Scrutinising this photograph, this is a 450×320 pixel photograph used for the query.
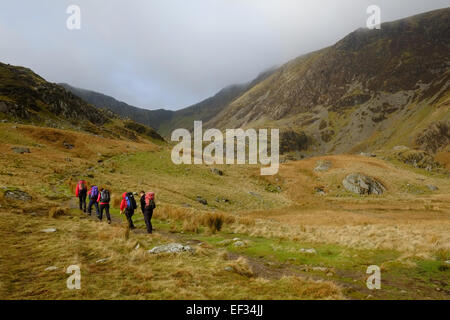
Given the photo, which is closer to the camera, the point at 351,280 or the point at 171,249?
the point at 351,280

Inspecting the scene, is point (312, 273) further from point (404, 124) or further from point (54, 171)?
point (404, 124)

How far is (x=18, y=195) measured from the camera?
68.1 ft

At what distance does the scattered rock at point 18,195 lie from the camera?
20.1m

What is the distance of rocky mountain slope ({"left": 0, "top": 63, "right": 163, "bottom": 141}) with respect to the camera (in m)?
74.9

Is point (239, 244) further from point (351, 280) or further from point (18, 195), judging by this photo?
point (18, 195)

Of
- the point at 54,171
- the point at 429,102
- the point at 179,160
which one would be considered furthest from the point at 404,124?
the point at 54,171

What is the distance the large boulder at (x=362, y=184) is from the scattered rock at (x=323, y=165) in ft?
24.4

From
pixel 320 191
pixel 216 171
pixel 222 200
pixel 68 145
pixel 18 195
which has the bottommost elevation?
pixel 222 200

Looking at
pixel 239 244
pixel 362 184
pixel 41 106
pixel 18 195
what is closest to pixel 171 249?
pixel 239 244

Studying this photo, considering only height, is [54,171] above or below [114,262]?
above

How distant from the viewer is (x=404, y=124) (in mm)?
190000

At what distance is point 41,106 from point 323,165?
90327 millimetres

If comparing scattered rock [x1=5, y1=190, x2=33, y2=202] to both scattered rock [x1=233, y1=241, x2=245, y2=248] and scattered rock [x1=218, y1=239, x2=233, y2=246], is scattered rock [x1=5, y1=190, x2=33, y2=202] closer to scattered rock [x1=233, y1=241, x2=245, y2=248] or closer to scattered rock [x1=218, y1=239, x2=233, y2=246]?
scattered rock [x1=218, y1=239, x2=233, y2=246]
